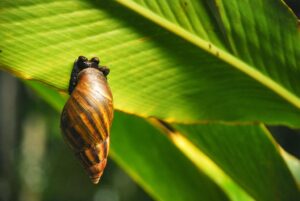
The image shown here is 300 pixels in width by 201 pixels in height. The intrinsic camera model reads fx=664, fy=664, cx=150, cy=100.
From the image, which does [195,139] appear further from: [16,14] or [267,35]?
[16,14]

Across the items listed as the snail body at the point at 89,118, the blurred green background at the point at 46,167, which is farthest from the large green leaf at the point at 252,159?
the blurred green background at the point at 46,167

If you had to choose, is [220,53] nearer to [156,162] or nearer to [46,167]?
[156,162]

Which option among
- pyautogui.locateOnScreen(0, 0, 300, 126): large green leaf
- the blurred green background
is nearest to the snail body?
pyautogui.locateOnScreen(0, 0, 300, 126): large green leaf

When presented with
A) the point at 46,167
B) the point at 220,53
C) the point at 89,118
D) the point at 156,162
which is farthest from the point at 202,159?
the point at 46,167

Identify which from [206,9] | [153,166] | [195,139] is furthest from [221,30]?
[153,166]

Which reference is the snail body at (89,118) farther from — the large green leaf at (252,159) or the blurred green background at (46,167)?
the blurred green background at (46,167)

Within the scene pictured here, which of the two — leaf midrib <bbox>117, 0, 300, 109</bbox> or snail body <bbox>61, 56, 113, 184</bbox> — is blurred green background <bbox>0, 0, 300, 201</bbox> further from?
snail body <bbox>61, 56, 113, 184</bbox>
